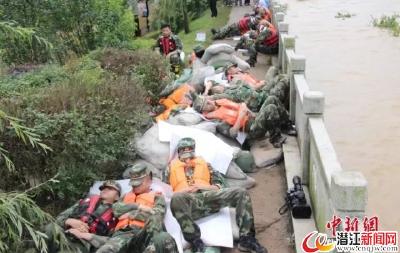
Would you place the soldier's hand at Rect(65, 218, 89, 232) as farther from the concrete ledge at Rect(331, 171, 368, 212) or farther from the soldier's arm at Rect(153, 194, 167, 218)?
the concrete ledge at Rect(331, 171, 368, 212)

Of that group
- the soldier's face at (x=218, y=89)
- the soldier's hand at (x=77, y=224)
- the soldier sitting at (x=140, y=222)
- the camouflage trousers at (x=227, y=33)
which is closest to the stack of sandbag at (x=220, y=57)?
the soldier's face at (x=218, y=89)

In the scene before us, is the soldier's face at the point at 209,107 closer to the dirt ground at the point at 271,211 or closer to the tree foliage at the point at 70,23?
the dirt ground at the point at 271,211

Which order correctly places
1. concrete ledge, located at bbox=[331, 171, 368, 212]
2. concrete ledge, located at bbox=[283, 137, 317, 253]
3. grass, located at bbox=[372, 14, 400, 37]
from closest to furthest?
concrete ledge, located at bbox=[331, 171, 368, 212] < concrete ledge, located at bbox=[283, 137, 317, 253] < grass, located at bbox=[372, 14, 400, 37]

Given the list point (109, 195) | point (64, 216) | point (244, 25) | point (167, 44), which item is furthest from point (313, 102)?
point (244, 25)

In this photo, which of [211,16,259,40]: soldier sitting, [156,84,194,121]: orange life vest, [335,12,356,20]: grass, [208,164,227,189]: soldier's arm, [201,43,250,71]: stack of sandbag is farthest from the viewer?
[335,12,356,20]: grass

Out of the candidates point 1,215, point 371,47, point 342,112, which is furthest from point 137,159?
point 371,47

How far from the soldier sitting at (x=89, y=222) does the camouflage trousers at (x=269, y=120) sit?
2.47 m

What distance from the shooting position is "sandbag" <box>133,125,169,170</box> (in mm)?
7273

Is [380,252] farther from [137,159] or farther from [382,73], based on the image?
[382,73]

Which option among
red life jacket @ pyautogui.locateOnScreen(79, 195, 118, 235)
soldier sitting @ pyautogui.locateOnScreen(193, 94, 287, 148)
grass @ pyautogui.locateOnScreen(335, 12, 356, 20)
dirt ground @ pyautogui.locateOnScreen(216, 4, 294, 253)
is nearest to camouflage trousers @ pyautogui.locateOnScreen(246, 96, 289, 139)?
soldier sitting @ pyautogui.locateOnScreen(193, 94, 287, 148)

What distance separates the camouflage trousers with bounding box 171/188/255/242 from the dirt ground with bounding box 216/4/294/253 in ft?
0.92

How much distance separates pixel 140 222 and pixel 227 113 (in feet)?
9.39

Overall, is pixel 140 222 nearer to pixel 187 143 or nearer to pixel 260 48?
pixel 187 143

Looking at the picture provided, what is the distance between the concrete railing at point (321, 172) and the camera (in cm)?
402
